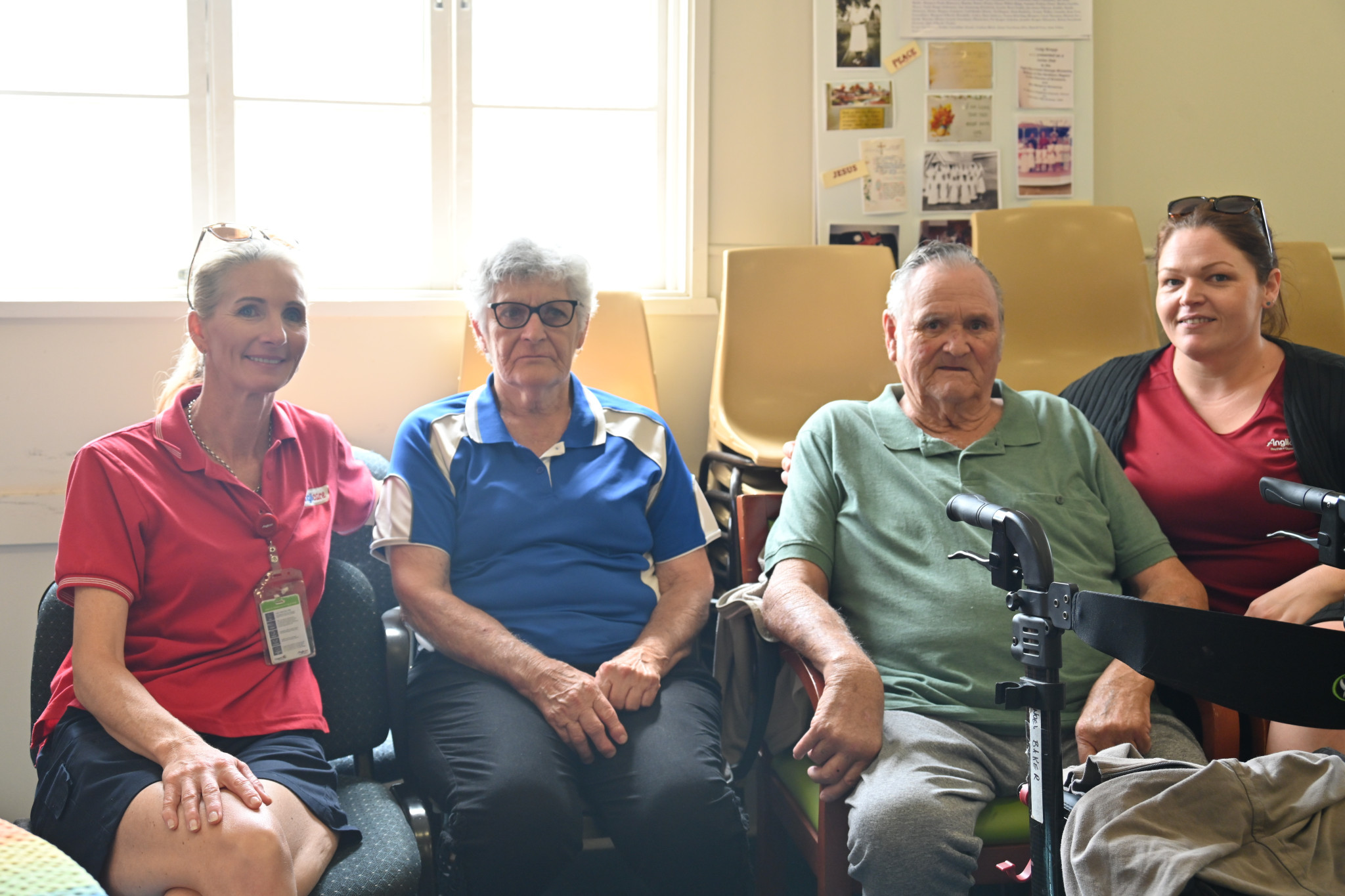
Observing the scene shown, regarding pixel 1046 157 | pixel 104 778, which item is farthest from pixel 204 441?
pixel 1046 157

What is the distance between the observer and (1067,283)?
3.04 meters

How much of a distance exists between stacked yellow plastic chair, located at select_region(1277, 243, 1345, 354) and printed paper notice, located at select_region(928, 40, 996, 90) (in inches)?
42.5

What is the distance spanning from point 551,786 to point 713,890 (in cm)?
33

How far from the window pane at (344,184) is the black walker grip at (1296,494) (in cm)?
239

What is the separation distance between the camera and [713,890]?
165 cm

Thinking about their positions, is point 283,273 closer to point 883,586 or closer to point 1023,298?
point 883,586

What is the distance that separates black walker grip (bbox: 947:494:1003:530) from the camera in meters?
1.16

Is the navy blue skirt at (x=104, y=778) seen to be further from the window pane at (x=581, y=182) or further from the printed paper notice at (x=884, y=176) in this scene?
the printed paper notice at (x=884, y=176)

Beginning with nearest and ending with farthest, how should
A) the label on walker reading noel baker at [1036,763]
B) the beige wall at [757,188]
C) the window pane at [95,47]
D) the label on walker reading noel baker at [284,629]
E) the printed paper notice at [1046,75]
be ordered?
the label on walker reading noel baker at [1036,763] < the label on walker reading noel baker at [284,629] < the beige wall at [757,188] < the window pane at [95,47] < the printed paper notice at [1046,75]

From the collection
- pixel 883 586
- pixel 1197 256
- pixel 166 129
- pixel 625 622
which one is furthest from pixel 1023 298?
pixel 166 129

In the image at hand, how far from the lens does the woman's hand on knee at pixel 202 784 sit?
134 centimetres

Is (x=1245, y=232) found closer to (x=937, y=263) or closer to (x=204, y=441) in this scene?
(x=937, y=263)

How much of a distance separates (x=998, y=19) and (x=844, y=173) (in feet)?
2.30

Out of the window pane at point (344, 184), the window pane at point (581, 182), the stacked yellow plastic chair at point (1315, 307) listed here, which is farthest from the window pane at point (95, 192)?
the stacked yellow plastic chair at point (1315, 307)
